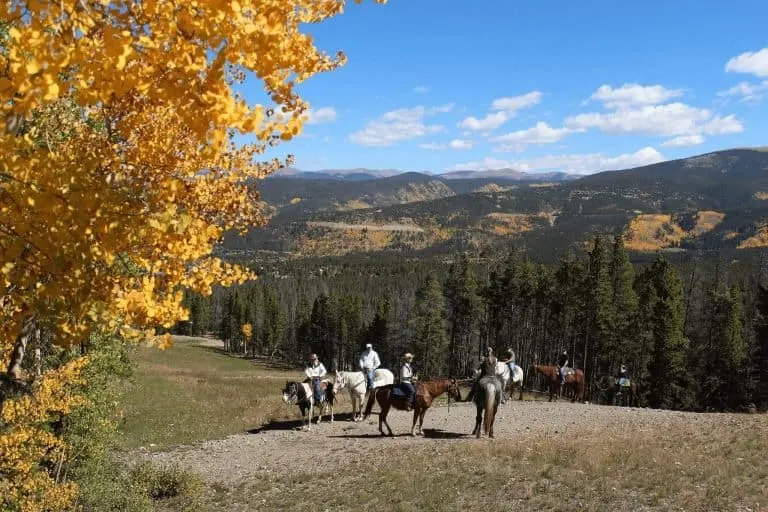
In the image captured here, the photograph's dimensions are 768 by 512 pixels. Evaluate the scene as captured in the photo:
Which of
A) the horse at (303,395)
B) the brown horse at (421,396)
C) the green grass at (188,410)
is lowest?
the green grass at (188,410)

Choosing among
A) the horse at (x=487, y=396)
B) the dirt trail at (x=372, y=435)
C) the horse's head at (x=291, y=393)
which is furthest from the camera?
the horse's head at (x=291, y=393)

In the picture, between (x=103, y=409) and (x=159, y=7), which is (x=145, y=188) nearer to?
(x=159, y=7)

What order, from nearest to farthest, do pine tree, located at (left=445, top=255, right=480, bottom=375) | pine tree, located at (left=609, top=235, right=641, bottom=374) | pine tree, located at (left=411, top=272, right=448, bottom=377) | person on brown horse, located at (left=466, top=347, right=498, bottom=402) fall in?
person on brown horse, located at (left=466, top=347, right=498, bottom=402), pine tree, located at (left=609, top=235, right=641, bottom=374), pine tree, located at (left=411, top=272, right=448, bottom=377), pine tree, located at (left=445, top=255, right=480, bottom=375)

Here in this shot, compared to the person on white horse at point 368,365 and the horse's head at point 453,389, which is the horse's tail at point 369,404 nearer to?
the person on white horse at point 368,365

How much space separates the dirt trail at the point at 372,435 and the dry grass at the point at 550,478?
1094 mm

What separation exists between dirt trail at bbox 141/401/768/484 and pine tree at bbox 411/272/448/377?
35372mm

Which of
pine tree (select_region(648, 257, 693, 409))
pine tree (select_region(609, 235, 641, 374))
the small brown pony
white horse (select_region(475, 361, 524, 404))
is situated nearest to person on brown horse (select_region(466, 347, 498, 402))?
white horse (select_region(475, 361, 524, 404))

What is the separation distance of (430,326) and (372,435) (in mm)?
40681

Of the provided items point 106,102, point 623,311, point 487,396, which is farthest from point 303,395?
point 623,311

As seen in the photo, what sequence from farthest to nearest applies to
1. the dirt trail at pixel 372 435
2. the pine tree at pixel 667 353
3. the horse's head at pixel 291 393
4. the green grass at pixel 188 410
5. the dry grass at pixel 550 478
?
the pine tree at pixel 667 353
the green grass at pixel 188 410
the horse's head at pixel 291 393
the dirt trail at pixel 372 435
the dry grass at pixel 550 478

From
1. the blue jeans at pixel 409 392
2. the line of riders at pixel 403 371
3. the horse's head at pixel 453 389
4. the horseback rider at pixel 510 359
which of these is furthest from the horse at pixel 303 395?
the horseback rider at pixel 510 359

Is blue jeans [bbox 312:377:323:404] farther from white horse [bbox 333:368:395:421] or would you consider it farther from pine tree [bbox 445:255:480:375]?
pine tree [bbox 445:255:480:375]

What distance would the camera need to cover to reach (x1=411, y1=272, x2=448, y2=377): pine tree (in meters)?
61.7

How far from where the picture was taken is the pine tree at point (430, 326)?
61719 mm
